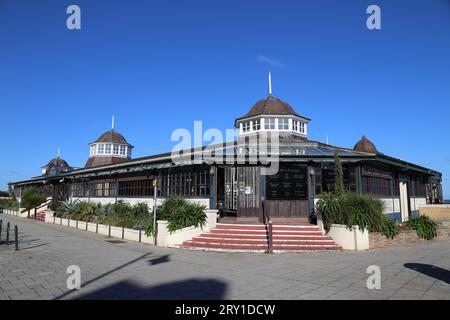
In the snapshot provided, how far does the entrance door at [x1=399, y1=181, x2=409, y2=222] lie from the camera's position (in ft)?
65.0

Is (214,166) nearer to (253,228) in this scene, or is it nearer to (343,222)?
(253,228)

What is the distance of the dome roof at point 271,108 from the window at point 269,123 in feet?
1.51

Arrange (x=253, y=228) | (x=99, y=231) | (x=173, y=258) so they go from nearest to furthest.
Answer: (x=173, y=258)
(x=253, y=228)
(x=99, y=231)

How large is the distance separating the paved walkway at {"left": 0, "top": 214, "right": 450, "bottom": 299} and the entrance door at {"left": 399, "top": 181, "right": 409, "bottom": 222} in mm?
8769

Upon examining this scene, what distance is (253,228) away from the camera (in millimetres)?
12641

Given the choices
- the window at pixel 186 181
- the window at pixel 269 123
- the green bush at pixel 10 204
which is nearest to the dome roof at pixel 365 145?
the window at pixel 269 123

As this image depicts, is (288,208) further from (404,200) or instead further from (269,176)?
(404,200)

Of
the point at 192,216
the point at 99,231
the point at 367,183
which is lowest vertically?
the point at 99,231

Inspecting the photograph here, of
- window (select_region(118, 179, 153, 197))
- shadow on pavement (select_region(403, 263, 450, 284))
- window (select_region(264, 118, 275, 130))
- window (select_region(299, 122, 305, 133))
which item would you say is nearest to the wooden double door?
shadow on pavement (select_region(403, 263, 450, 284))

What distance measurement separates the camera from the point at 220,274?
7676 mm

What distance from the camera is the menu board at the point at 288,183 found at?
1437 centimetres

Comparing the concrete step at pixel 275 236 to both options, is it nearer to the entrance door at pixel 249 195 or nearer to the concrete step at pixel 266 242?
the concrete step at pixel 266 242
